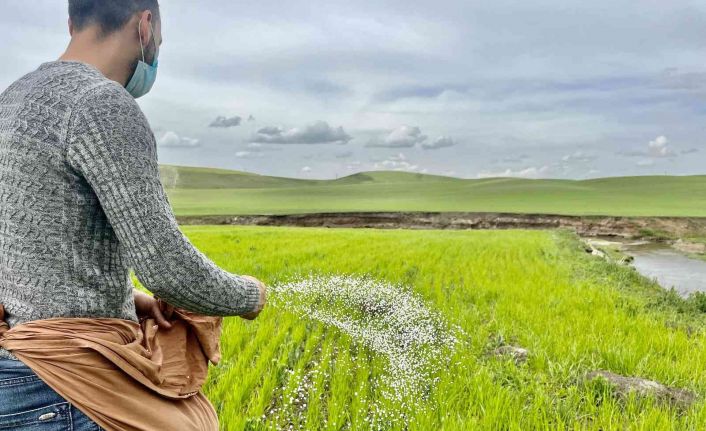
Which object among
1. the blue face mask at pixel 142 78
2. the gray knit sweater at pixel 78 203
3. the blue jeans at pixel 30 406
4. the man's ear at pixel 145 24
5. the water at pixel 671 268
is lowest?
the water at pixel 671 268

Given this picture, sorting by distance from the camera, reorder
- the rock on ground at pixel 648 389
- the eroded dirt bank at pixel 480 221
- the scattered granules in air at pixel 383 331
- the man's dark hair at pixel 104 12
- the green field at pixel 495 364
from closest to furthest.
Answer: the man's dark hair at pixel 104 12
the green field at pixel 495 364
the scattered granules in air at pixel 383 331
the rock on ground at pixel 648 389
the eroded dirt bank at pixel 480 221

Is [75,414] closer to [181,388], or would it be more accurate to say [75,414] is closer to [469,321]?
[181,388]

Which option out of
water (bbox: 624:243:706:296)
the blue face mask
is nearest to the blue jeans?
the blue face mask

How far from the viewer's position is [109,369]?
1436 mm

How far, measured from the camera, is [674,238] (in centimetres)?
3031

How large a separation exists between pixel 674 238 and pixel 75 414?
116ft

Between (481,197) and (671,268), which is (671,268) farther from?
(481,197)

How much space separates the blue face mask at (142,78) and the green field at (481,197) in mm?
43291

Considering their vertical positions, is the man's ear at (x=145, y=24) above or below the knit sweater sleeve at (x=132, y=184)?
above

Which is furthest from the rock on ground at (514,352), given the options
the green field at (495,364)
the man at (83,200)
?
the man at (83,200)

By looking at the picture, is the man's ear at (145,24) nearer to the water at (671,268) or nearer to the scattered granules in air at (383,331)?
the scattered granules in air at (383,331)

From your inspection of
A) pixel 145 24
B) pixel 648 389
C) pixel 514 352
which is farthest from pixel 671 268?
pixel 145 24

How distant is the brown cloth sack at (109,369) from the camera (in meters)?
1.39

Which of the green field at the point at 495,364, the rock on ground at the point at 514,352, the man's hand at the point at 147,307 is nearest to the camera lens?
the man's hand at the point at 147,307
